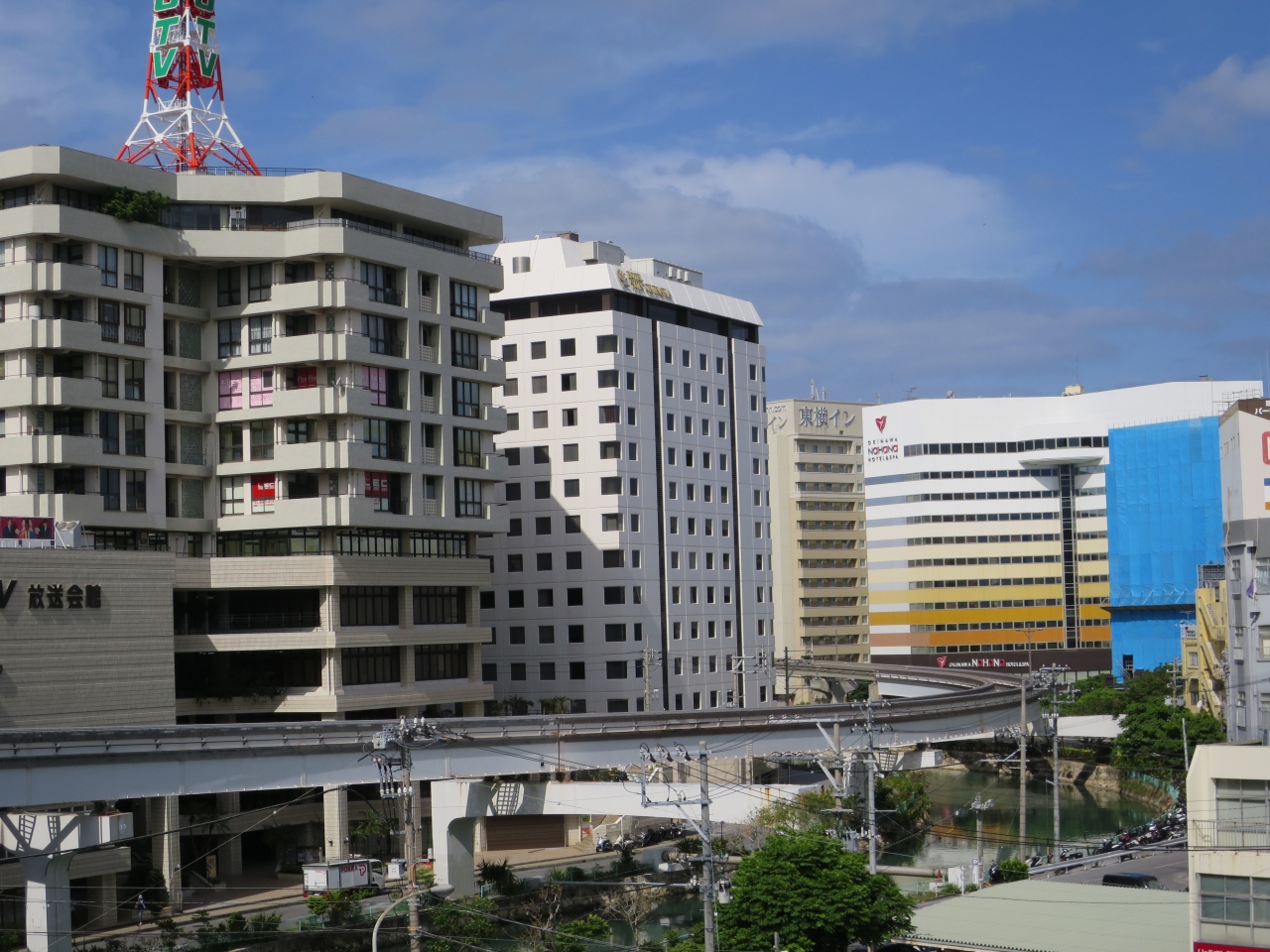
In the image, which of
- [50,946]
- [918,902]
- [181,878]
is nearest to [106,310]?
[181,878]

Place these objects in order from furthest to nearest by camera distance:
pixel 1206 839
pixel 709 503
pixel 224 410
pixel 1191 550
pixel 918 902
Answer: pixel 1191 550 < pixel 709 503 < pixel 224 410 < pixel 918 902 < pixel 1206 839

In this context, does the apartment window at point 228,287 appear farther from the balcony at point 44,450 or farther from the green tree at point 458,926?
the green tree at point 458,926

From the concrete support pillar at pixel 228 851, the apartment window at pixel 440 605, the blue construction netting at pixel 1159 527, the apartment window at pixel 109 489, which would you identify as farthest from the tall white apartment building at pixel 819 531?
the apartment window at pixel 109 489

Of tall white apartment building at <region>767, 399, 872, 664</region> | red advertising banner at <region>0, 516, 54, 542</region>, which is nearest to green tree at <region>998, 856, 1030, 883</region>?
red advertising banner at <region>0, 516, 54, 542</region>

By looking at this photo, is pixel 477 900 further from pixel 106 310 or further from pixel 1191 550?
pixel 1191 550

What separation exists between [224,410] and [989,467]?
116m

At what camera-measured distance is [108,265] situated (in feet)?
246

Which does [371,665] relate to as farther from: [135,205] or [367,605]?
[135,205]

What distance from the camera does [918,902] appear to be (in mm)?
60781

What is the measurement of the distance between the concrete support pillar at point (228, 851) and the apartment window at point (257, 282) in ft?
83.6

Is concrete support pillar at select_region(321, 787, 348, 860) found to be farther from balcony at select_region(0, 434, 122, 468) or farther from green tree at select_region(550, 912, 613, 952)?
balcony at select_region(0, 434, 122, 468)

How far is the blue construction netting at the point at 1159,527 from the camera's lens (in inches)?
6122

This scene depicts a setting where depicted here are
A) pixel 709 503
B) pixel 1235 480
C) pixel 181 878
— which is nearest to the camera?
pixel 181 878

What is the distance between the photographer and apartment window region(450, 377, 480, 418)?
87500mm
